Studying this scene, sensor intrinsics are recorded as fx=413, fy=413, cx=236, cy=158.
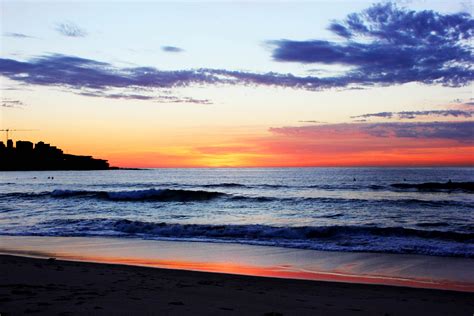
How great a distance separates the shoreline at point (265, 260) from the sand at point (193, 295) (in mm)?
906

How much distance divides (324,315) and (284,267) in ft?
15.4

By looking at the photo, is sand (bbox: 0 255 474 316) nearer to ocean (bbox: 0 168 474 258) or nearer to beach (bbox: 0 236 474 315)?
beach (bbox: 0 236 474 315)

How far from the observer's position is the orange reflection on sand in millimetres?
8688

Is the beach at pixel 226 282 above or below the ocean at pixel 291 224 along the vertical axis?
above

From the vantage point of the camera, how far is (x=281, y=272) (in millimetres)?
9945

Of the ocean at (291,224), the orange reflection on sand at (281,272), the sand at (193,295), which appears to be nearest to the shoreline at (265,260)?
the orange reflection on sand at (281,272)

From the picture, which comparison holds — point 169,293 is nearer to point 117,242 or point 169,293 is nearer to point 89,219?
point 117,242

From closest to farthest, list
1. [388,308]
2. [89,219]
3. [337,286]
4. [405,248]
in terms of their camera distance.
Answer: [388,308]
[337,286]
[405,248]
[89,219]

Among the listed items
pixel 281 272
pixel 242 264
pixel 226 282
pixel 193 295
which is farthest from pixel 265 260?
pixel 193 295

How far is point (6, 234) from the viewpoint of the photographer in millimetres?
16641

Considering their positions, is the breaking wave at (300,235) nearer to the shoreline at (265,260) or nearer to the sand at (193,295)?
the shoreline at (265,260)

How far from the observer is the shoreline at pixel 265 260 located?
9.38 metres

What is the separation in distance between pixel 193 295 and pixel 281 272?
3.44m

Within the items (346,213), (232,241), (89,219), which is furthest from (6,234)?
(346,213)
